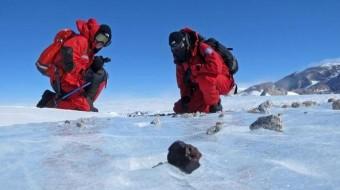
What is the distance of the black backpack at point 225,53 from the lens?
7664mm

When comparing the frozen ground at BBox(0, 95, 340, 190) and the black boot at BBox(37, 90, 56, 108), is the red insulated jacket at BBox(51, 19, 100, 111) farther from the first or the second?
the frozen ground at BBox(0, 95, 340, 190)

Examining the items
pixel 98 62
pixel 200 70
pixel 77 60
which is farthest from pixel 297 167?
pixel 98 62

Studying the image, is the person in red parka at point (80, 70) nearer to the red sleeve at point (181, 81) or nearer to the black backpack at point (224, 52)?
the red sleeve at point (181, 81)

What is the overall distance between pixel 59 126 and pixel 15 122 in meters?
1.05

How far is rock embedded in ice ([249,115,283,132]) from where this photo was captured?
3.51 m

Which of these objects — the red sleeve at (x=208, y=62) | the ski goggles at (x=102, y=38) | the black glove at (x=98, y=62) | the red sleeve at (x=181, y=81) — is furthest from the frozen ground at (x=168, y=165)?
→ the black glove at (x=98, y=62)

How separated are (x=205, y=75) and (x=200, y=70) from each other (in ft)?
0.34

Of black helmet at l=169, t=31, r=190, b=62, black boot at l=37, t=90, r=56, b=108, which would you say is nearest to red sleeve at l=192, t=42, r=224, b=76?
black helmet at l=169, t=31, r=190, b=62

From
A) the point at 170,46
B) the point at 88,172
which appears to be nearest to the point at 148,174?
the point at 88,172

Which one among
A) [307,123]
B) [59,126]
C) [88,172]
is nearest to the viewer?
[88,172]

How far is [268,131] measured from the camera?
349 cm

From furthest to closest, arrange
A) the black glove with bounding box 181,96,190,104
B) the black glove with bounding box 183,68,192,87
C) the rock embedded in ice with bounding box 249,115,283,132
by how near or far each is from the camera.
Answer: the black glove with bounding box 181,96,190,104
the black glove with bounding box 183,68,192,87
the rock embedded in ice with bounding box 249,115,283,132

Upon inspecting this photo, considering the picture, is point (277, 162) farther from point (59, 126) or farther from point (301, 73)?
point (301, 73)

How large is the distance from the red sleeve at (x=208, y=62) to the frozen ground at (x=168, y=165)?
3096 mm
